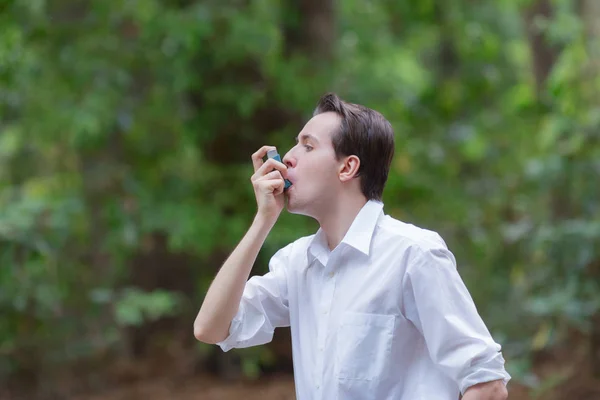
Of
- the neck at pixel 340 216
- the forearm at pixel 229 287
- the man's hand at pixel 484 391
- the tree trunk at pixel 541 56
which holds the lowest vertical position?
the man's hand at pixel 484 391

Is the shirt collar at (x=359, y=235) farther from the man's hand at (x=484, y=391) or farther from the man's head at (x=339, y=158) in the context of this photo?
the man's hand at (x=484, y=391)

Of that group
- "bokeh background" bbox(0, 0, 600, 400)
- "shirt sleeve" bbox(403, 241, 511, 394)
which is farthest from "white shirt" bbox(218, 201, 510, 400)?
"bokeh background" bbox(0, 0, 600, 400)

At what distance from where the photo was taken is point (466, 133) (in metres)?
7.69

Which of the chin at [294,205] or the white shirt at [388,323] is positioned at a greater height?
the chin at [294,205]

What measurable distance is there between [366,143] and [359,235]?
260 millimetres

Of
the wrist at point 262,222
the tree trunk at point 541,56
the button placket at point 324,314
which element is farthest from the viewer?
the tree trunk at point 541,56

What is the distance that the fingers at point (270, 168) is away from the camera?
7.13 ft

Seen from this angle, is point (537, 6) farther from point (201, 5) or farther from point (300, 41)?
point (201, 5)

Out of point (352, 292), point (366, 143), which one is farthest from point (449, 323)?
point (366, 143)

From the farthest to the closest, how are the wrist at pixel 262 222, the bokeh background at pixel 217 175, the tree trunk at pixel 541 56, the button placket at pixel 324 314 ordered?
the tree trunk at pixel 541 56, the bokeh background at pixel 217 175, the wrist at pixel 262 222, the button placket at pixel 324 314

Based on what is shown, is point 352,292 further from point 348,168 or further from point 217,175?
point 217,175

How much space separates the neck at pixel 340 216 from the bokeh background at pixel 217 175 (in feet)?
11.6

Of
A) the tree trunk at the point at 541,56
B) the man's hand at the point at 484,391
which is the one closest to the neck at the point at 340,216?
the man's hand at the point at 484,391

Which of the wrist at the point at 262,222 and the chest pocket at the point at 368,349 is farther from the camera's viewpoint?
the wrist at the point at 262,222
